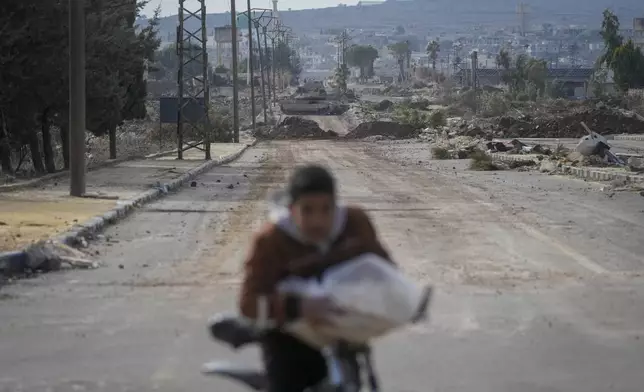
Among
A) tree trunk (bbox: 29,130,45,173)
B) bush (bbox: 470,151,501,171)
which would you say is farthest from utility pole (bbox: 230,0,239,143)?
tree trunk (bbox: 29,130,45,173)

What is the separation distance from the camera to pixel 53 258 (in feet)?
45.3

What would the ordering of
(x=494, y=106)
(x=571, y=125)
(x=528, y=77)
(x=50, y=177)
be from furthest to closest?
(x=528, y=77), (x=494, y=106), (x=571, y=125), (x=50, y=177)

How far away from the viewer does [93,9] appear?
33.8 metres

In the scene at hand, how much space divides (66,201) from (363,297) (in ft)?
61.1

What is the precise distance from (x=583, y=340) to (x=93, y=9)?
86.8 feet

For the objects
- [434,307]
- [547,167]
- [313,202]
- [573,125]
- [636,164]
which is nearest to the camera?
[313,202]

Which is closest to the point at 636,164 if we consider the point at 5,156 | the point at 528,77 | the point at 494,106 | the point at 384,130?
the point at 5,156

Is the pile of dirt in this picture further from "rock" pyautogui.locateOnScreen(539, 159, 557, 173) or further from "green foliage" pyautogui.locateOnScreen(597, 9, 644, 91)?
"rock" pyautogui.locateOnScreen(539, 159, 557, 173)

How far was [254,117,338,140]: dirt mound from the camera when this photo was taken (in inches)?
3145

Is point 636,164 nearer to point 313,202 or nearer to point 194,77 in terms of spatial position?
point 194,77

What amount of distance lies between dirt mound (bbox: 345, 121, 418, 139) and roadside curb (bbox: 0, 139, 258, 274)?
44710 millimetres

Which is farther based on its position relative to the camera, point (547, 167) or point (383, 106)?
point (383, 106)

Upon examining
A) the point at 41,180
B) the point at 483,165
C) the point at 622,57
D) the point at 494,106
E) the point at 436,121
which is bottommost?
the point at 494,106

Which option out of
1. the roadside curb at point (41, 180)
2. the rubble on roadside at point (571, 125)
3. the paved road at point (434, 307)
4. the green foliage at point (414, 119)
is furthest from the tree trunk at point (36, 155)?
the green foliage at point (414, 119)
